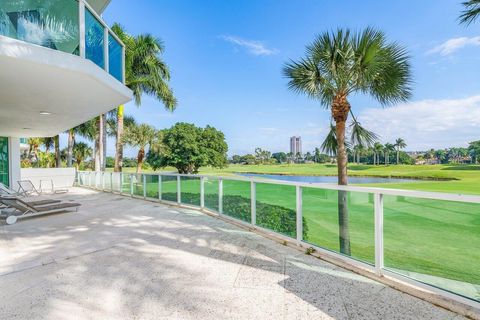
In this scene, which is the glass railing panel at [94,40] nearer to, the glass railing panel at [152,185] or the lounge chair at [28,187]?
the glass railing panel at [152,185]

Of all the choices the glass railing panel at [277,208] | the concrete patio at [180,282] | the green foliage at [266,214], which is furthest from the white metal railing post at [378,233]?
the glass railing panel at [277,208]

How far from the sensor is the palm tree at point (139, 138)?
20447 mm

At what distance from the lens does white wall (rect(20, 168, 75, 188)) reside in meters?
15.9

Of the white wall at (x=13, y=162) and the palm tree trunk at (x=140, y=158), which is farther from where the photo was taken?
the palm tree trunk at (x=140, y=158)

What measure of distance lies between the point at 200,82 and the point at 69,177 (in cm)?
1816

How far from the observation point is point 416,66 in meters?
7.31

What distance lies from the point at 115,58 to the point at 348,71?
633cm

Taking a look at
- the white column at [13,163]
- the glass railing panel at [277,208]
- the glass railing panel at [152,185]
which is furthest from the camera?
the white column at [13,163]

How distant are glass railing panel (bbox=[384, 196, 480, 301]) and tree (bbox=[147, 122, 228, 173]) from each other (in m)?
29.8

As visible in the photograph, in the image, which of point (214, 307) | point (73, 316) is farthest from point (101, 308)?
point (214, 307)

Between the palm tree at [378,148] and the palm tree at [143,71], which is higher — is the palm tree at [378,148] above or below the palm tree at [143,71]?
below

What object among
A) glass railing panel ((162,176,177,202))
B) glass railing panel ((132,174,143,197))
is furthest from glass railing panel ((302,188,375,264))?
glass railing panel ((132,174,143,197))

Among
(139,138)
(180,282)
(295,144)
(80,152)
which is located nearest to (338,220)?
(180,282)

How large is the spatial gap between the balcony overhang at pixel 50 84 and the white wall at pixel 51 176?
8.99m
